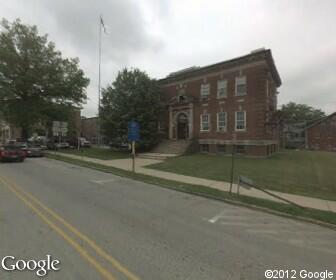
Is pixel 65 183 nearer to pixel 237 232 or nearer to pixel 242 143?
pixel 237 232

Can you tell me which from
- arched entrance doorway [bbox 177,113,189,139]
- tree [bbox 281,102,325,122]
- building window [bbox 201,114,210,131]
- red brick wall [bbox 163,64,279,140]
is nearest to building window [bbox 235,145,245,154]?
red brick wall [bbox 163,64,279,140]

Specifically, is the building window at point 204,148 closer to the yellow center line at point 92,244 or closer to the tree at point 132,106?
the tree at point 132,106

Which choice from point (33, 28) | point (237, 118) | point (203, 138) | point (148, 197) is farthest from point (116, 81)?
point (148, 197)

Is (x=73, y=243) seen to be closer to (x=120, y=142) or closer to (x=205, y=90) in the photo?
(x=120, y=142)

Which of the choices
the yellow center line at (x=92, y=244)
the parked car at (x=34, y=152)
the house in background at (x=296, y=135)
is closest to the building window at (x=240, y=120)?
the parked car at (x=34, y=152)

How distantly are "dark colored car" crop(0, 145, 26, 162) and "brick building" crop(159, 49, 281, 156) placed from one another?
1542 cm

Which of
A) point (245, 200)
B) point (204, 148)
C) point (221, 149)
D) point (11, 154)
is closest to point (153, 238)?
point (245, 200)

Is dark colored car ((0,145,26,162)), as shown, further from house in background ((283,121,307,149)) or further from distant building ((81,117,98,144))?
house in background ((283,121,307,149))

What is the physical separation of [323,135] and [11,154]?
6965 cm

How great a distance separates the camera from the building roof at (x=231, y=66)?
79.6 feet

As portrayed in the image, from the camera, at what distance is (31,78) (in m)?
34.2

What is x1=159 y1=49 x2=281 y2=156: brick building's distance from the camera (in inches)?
965

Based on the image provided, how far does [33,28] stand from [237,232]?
130ft

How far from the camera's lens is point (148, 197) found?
955 cm
